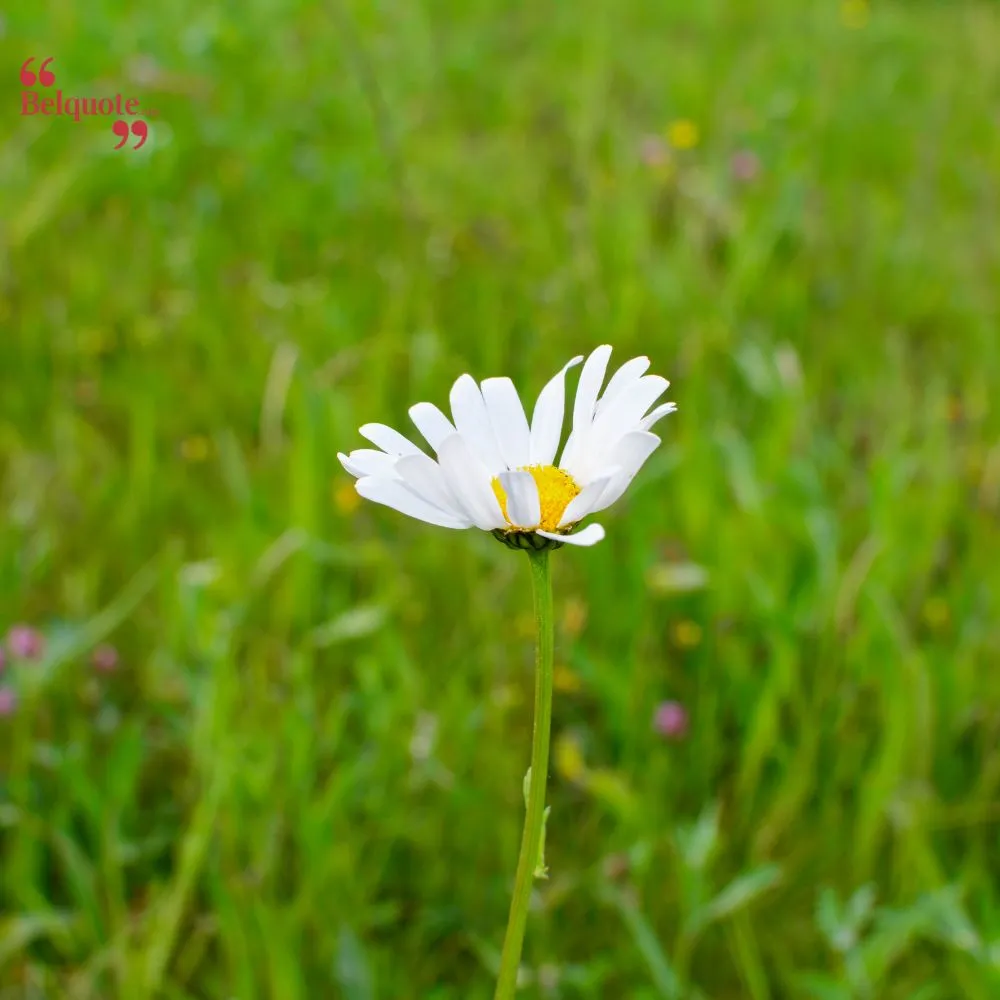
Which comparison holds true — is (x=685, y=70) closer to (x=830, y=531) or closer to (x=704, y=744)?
(x=830, y=531)

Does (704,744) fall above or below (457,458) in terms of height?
below

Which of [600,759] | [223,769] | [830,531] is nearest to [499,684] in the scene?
[600,759]

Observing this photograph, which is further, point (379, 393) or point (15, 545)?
point (379, 393)

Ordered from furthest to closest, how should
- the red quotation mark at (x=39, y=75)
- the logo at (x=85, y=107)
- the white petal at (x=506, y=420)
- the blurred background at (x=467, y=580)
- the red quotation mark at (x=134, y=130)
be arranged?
the red quotation mark at (x=39, y=75) → the logo at (x=85, y=107) → the red quotation mark at (x=134, y=130) → the blurred background at (x=467, y=580) → the white petal at (x=506, y=420)

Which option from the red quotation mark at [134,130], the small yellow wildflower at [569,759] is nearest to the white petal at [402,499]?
the small yellow wildflower at [569,759]

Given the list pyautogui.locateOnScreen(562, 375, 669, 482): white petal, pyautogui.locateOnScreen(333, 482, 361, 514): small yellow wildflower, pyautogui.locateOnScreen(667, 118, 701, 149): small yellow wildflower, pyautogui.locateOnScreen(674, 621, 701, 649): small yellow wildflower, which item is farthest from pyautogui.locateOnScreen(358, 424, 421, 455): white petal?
pyautogui.locateOnScreen(667, 118, 701, 149): small yellow wildflower

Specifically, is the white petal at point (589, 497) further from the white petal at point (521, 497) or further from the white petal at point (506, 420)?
the white petal at point (506, 420)
